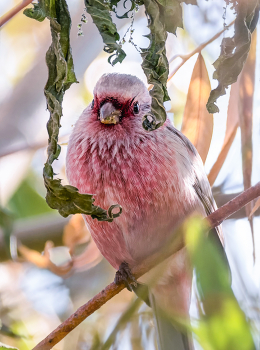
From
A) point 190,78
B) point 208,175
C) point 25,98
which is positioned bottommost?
point 208,175

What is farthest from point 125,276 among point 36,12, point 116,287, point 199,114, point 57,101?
point 36,12

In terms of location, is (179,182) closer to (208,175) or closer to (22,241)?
(208,175)

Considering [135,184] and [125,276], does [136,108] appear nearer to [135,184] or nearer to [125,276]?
[135,184]

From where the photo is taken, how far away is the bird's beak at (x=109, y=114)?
158 centimetres

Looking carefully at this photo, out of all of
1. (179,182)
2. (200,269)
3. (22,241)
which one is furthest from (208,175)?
(200,269)

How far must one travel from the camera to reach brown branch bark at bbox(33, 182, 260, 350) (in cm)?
106

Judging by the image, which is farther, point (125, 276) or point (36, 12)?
point (125, 276)

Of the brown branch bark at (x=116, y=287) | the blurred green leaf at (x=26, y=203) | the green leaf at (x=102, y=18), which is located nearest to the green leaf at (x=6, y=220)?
the blurred green leaf at (x=26, y=203)

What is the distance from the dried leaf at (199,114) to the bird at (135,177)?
7 cm

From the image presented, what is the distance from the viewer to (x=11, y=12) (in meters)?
1.39

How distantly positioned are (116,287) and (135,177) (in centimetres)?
38

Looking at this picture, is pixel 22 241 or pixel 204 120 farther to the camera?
pixel 22 241

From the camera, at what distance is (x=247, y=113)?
1674 mm

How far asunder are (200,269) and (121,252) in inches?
47.4
